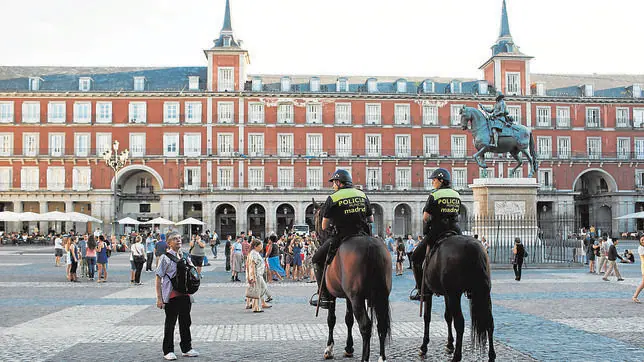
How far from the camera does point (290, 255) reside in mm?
20516

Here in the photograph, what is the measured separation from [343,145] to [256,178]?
836cm

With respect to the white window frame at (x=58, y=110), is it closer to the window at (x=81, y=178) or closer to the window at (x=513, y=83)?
the window at (x=81, y=178)

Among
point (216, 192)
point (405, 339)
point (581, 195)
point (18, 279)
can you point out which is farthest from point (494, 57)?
point (405, 339)

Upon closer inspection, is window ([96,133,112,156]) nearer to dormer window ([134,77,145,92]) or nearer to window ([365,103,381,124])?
dormer window ([134,77,145,92])

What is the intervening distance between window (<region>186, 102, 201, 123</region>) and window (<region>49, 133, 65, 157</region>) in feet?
36.3

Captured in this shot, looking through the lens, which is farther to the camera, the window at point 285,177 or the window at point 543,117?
the window at point 543,117

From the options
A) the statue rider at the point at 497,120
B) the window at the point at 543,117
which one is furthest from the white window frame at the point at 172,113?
the statue rider at the point at 497,120

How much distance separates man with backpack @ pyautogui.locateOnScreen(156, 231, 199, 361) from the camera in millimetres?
7629

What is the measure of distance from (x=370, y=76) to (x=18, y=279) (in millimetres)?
46677

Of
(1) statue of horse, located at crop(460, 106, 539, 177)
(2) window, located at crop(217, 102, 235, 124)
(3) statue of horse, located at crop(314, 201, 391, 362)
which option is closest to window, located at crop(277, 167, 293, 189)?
(2) window, located at crop(217, 102, 235, 124)

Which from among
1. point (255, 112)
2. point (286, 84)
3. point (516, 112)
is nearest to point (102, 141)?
point (255, 112)

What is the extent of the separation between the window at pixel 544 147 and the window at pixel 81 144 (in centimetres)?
4051

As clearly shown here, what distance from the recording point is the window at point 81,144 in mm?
53844

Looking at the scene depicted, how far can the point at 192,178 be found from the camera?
54.3 metres
